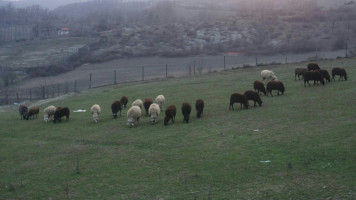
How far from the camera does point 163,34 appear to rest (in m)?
101

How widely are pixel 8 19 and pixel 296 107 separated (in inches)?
5187

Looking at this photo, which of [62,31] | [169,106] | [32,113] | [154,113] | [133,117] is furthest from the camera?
[62,31]

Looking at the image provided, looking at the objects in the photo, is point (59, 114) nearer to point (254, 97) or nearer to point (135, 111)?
point (135, 111)

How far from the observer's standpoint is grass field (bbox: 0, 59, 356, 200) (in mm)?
12602

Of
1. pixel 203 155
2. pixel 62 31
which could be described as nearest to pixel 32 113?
pixel 203 155

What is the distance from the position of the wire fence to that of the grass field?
29.5 m

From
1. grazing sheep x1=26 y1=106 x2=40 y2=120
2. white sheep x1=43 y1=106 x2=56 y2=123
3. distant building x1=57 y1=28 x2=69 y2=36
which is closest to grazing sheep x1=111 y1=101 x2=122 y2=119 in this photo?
white sheep x1=43 y1=106 x2=56 y2=123

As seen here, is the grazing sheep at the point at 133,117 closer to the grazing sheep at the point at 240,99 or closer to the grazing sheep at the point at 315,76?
the grazing sheep at the point at 240,99

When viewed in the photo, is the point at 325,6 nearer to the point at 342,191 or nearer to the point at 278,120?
the point at 278,120

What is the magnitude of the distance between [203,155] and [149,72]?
48.8 m

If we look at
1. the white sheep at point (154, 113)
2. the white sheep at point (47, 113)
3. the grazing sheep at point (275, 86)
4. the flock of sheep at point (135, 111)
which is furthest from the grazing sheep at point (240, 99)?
the white sheep at point (47, 113)

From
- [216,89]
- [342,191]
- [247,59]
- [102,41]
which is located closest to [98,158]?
[342,191]

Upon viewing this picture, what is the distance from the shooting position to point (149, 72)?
64.2 meters

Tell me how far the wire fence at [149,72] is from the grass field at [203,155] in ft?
96.6
